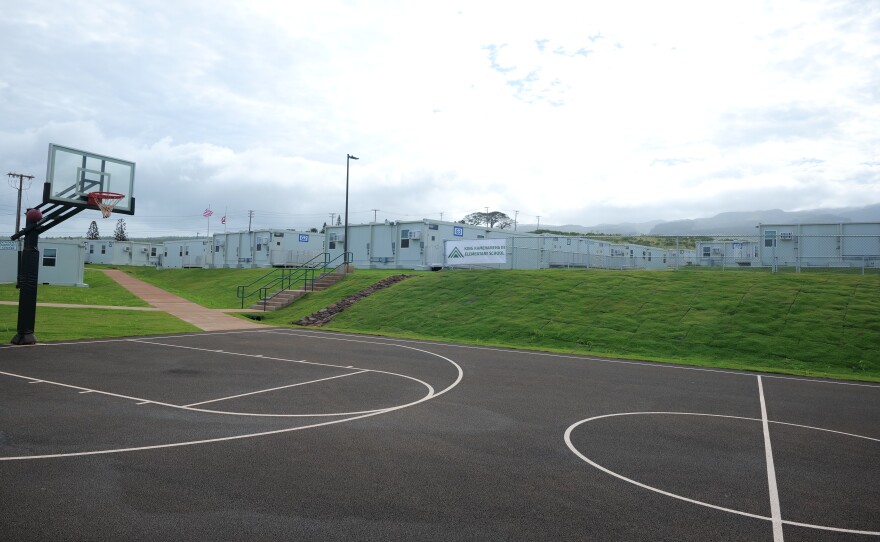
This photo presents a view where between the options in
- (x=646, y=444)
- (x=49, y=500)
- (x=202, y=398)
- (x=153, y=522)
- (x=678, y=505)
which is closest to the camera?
(x=153, y=522)

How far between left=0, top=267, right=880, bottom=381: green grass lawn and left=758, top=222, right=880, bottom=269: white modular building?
11.2 feet

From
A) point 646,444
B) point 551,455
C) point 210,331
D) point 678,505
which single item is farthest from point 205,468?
point 210,331

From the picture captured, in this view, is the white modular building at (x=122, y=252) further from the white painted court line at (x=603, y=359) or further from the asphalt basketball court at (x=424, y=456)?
the asphalt basketball court at (x=424, y=456)

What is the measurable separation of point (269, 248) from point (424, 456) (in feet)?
157

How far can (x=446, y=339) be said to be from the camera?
21672 mm

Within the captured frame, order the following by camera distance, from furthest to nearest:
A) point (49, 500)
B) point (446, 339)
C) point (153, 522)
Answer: point (446, 339), point (49, 500), point (153, 522)

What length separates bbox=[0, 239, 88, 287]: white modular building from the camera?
4197cm

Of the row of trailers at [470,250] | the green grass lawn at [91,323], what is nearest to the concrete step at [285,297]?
the green grass lawn at [91,323]

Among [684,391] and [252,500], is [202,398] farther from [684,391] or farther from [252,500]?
[684,391]

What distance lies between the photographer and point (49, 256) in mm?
42031

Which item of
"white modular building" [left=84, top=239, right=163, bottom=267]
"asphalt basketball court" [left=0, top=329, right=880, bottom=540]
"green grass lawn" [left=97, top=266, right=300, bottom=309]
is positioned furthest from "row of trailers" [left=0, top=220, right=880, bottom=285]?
"white modular building" [left=84, top=239, right=163, bottom=267]

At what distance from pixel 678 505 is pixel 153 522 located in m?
4.90

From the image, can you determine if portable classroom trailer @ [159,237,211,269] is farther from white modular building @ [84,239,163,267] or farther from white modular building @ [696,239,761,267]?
white modular building @ [696,239,761,267]

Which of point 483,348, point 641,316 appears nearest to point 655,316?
point 641,316
